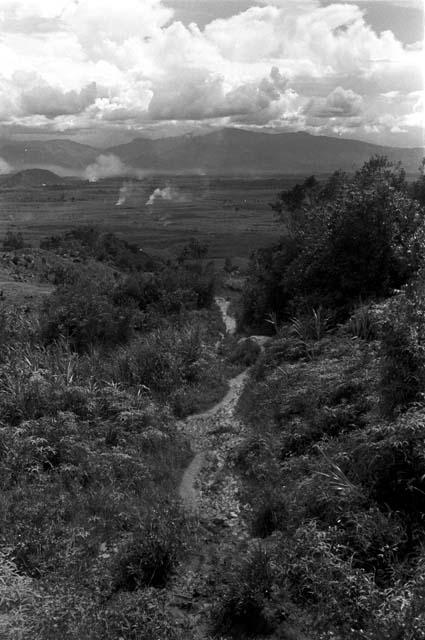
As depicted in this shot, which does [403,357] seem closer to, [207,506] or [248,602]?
[248,602]

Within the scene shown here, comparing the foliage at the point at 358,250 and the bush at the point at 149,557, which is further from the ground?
the foliage at the point at 358,250

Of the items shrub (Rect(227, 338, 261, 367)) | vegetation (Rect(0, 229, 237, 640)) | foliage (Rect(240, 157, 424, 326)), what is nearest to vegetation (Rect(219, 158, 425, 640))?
vegetation (Rect(0, 229, 237, 640))

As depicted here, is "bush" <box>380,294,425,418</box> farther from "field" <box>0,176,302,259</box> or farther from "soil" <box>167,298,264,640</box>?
"field" <box>0,176,302,259</box>

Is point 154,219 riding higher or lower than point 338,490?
lower

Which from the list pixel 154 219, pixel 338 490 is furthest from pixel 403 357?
pixel 154 219

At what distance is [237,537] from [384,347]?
3.58 m

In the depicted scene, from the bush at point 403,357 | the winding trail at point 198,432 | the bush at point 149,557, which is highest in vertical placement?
the bush at point 403,357

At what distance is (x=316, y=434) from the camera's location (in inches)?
417

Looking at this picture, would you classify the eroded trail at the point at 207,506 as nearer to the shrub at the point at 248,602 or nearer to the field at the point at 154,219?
the shrub at the point at 248,602

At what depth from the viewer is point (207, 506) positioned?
963 centimetres

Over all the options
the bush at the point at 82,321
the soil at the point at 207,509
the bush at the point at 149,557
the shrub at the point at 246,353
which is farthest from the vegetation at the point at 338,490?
the bush at the point at 82,321

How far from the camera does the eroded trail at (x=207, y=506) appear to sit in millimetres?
6855

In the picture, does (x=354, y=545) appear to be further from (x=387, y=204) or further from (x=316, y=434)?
(x=387, y=204)

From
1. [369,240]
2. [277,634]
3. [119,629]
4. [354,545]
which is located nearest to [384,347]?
[354,545]
